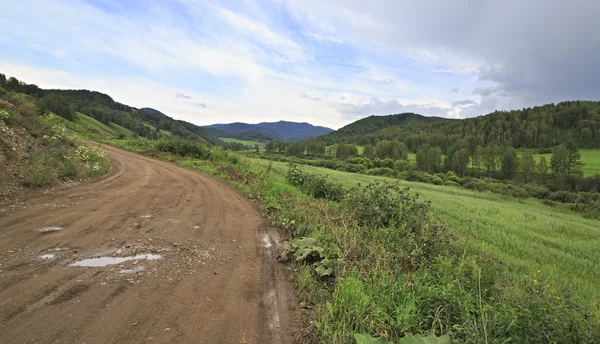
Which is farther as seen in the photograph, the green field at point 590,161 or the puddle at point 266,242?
the green field at point 590,161

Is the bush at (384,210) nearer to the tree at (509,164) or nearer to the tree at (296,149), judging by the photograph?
the tree at (509,164)

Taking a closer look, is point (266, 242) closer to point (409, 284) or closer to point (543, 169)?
point (409, 284)

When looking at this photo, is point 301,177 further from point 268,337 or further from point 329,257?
point 268,337

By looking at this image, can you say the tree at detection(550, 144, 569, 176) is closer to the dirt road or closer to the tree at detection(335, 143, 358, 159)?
the tree at detection(335, 143, 358, 159)

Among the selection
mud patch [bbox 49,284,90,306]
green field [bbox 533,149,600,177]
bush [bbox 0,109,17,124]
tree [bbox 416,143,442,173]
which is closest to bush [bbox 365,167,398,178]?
tree [bbox 416,143,442,173]

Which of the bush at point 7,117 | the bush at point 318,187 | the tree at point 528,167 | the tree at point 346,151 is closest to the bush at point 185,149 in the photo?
the bush at point 318,187

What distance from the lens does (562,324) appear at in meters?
3.34

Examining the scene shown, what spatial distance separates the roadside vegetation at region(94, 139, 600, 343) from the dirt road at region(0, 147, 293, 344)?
2.43 feet

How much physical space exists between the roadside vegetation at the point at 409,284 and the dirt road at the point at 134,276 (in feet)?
2.43

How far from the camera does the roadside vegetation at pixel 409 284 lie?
142 inches

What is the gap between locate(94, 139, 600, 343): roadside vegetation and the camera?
11.9 feet

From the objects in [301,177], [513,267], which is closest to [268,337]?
[513,267]

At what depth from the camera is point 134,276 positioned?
16.2 ft

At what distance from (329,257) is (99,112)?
135 metres
